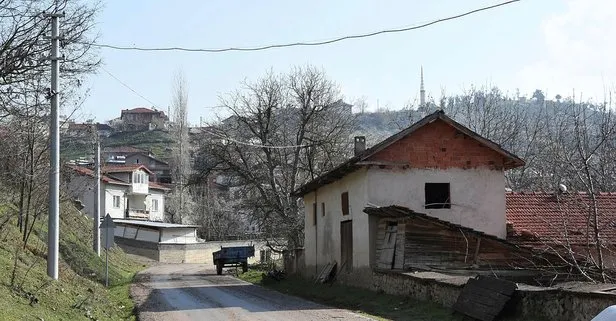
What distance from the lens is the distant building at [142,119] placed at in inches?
6166

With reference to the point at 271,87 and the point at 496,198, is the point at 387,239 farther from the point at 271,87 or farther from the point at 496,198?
the point at 271,87

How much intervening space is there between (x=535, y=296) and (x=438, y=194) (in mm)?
13565

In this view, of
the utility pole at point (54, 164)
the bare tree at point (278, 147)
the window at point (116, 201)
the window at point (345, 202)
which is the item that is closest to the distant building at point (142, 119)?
the window at point (116, 201)

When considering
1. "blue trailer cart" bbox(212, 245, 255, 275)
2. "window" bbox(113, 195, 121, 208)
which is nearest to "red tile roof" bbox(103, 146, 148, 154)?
"window" bbox(113, 195, 121, 208)

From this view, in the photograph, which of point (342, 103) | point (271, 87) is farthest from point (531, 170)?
point (271, 87)

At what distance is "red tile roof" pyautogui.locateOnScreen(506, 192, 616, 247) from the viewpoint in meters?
26.0

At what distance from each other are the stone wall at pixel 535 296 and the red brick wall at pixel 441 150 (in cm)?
616

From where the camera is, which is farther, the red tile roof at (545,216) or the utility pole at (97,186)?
the utility pole at (97,186)

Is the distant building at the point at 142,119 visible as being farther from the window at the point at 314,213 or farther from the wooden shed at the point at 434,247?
the wooden shed at the point at 434,247

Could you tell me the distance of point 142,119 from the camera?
163 m

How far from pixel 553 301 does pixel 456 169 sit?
45.9ft

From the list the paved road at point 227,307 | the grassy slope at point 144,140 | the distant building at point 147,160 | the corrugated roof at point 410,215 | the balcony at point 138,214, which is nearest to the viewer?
the paved road at point 227,307

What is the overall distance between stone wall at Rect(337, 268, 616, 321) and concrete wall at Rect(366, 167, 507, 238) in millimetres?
5063

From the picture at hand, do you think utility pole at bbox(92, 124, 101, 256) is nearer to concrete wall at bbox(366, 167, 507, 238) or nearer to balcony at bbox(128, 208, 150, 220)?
concrete wall at bbox(366, 167, 507, 238)
